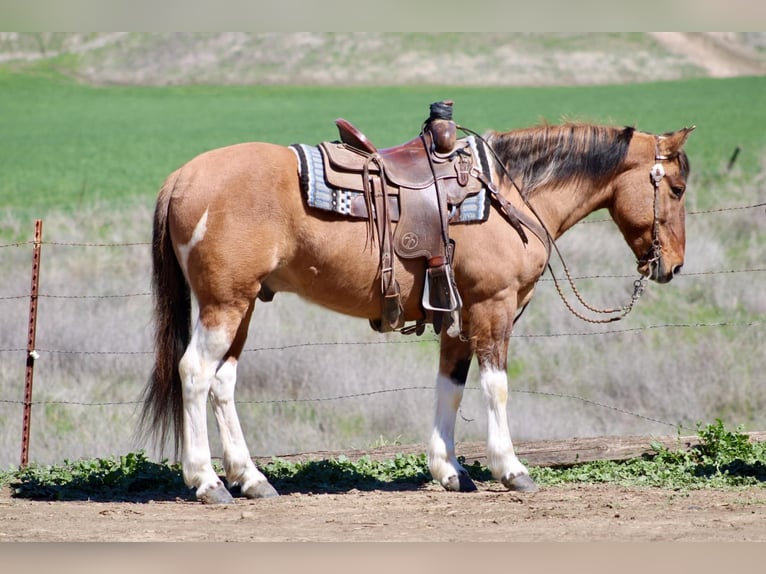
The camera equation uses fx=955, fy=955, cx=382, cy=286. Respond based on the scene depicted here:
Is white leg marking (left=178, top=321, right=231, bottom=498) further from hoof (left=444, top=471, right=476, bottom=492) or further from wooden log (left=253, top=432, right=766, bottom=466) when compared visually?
hoof (left=444, top=471, right=476, bottom=492)

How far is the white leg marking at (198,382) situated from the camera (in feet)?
18.7

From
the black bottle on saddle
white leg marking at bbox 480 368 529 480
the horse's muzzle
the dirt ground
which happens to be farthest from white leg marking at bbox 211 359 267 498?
the horse's muzzle

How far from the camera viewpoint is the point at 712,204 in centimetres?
1628

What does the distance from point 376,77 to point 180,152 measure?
832cm

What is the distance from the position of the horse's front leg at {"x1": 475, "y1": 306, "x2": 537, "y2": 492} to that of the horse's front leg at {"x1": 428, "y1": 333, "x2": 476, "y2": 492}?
0.68ft

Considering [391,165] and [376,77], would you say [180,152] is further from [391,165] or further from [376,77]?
[391,165]

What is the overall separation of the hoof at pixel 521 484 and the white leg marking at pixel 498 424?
2 centimetres

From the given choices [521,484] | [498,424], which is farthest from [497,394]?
[521,484]

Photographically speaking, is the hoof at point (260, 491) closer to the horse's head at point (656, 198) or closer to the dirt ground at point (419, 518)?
the dirt ground at point (419, 518)

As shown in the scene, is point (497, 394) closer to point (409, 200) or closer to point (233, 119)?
point (409, 200)

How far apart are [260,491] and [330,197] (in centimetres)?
189

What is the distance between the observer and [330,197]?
18.8 ft

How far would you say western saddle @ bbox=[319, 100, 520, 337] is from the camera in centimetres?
586

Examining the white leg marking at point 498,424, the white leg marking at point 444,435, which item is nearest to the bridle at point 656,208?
the white leg marking at point 498,424
